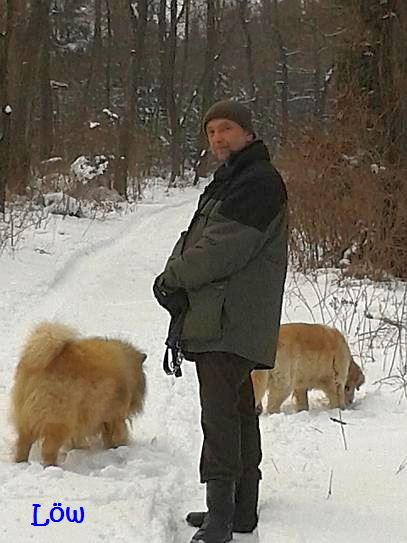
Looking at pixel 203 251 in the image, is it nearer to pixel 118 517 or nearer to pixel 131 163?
pixel 118 517

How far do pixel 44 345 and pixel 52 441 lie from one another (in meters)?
0.51

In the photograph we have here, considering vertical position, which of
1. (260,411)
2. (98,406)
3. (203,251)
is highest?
(203,251)

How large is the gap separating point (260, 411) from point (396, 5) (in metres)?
7.96

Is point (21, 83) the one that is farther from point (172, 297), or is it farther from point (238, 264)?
point (238, 264)

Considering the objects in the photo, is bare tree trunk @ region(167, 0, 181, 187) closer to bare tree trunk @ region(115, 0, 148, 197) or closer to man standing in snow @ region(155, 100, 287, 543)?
bare tree trunk @ region(115, 0, 148, 197)

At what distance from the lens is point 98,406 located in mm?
4570

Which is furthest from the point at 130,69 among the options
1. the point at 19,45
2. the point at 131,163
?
the point at 19,45

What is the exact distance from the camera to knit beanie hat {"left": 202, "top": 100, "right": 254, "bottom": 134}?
11.8ft

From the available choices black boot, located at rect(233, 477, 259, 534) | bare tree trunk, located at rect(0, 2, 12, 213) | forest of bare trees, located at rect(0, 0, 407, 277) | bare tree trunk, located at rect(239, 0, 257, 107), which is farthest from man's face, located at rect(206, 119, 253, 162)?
bare tree trunk, located at rect(239, 0, 257, 107)

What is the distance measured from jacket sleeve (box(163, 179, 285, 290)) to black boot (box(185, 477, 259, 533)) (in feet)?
3.44

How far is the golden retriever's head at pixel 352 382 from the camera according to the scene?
624 centimetres

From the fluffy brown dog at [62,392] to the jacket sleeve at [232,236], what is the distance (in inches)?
45.6

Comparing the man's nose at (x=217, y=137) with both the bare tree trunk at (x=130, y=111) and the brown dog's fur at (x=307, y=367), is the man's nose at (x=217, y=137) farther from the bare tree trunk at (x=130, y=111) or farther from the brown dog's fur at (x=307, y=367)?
the bare tree trunk at (x=130, y=111)

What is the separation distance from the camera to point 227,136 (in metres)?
3.63
